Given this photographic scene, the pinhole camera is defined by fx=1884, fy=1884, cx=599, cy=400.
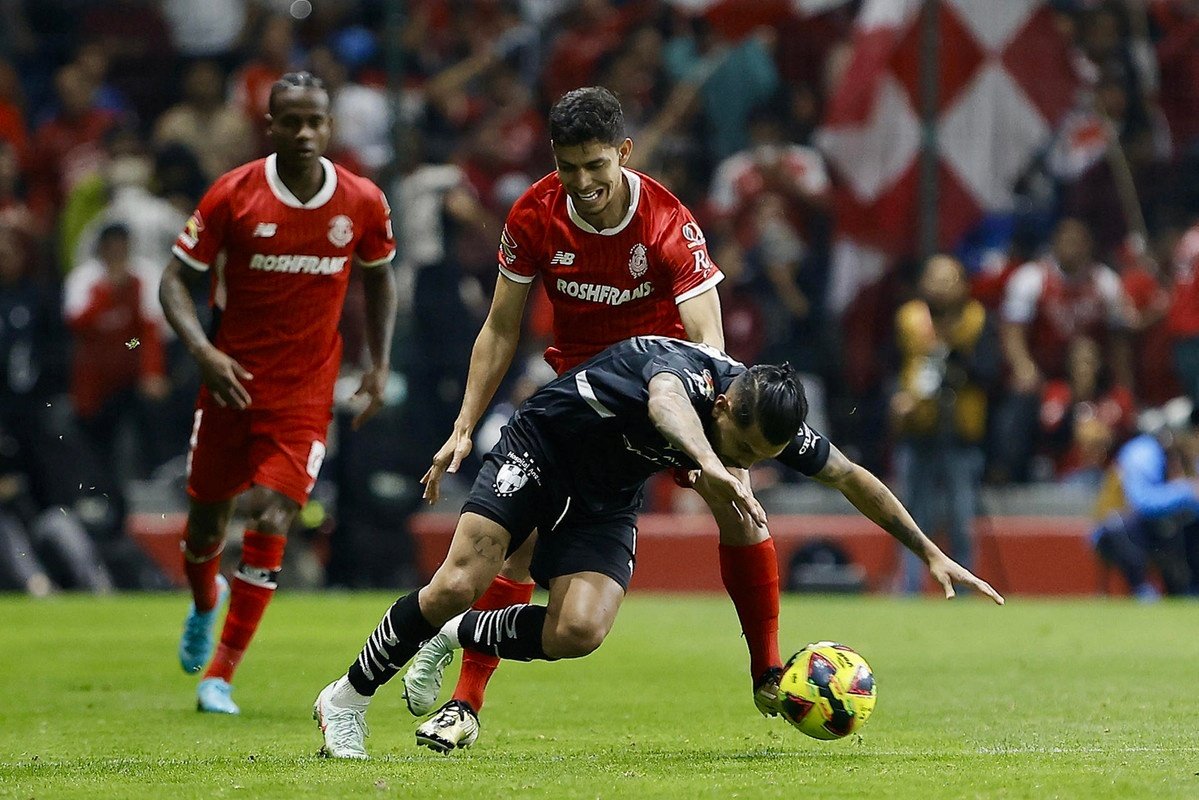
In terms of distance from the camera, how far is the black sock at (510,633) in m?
6.69

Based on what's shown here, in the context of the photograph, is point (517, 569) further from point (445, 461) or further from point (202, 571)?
point (202, 571)

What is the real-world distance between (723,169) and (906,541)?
36.0ft

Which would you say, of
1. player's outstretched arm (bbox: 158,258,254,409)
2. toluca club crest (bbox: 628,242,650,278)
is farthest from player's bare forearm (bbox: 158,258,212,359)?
toluca club crest (bbox: 628,242,650,278)

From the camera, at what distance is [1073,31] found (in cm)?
1731

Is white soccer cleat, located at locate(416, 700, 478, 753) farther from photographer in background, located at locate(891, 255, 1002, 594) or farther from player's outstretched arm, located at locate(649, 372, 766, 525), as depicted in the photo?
photographer in background, located at locate(891, 255, 1002, 594)

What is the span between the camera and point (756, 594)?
7305 millimetres

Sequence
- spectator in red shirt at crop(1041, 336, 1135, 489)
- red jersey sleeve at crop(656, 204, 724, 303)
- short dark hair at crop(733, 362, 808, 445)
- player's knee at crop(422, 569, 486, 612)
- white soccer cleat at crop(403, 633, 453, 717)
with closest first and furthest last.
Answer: short dark hair at crop(733, 362, 808, 445), player's knee at crop(422, 569, 486, 612), white soccer cleat at crop(403, 633, 453, 717), red jersey sleeve at crop(656, 204, 724, 303), spectator in red shirt at crop(1041, 336, 1135, 489)

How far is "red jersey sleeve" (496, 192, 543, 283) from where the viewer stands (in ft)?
24.3

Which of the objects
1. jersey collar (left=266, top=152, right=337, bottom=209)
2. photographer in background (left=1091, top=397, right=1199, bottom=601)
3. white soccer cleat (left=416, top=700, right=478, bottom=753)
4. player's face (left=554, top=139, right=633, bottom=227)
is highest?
player's face (left=554, top=139, right=633, bottom=227)

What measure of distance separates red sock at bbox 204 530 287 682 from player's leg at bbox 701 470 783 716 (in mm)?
2356

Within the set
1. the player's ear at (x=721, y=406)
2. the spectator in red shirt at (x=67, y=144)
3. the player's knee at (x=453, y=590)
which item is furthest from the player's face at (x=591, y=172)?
the spectator in red shirt at (x=67, y=144)

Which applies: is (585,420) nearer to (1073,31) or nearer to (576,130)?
(576,130)

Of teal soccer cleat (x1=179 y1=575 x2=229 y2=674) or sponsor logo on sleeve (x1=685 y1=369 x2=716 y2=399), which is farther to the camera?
teal soccer cleat (x1=179 y1=575 x2=229 y2=674)

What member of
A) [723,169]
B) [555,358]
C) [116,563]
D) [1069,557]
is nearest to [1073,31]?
[723,169]
